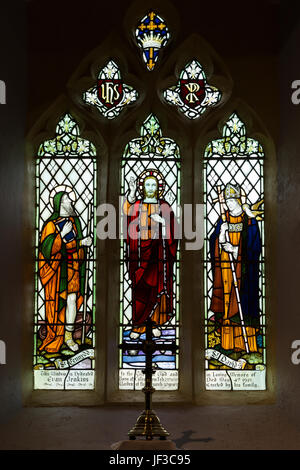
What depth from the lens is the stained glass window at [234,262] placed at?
24.6 feet

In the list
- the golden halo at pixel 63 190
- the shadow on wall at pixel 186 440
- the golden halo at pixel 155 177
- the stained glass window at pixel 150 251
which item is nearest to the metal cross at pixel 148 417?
the shadow on wall at pixel 186 440

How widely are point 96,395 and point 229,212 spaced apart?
201 centimetres

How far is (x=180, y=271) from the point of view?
24.9 ft

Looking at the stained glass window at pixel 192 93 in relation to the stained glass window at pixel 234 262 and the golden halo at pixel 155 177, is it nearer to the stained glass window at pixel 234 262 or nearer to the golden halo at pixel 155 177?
the stained glass window at pixel 234 262

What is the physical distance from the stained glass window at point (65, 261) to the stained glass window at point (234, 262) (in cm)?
105

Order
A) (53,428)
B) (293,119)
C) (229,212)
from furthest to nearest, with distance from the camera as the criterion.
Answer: (229,212) → (293,119) → (53,428)

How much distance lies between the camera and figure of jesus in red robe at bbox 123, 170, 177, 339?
757cm

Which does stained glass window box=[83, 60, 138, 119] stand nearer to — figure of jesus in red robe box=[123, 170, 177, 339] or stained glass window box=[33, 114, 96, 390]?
stained glass window box=[33, 114, 96, 390]

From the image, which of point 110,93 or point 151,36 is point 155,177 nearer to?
point 110,93

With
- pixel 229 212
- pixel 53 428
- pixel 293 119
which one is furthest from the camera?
pixel 229 212

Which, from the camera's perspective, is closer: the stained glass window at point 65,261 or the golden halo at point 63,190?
the stained glass window at point 65,261

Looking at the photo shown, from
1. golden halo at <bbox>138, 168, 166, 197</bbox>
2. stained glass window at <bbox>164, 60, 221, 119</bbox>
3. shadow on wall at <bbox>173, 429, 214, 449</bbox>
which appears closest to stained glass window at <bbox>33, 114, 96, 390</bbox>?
golden halo at <bbox>138, 168, 166, 197</bbox>

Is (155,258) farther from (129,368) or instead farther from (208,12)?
(208,12)

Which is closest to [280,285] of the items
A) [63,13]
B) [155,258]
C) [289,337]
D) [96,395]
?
[289,337]
